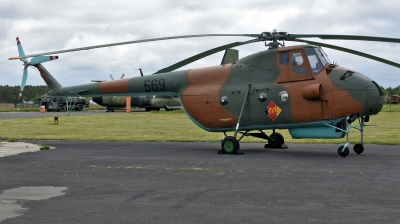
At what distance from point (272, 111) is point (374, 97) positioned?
11.4 ft

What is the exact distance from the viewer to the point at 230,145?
54.0 feet

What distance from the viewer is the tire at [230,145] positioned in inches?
647

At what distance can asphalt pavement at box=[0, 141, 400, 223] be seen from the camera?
7.09 meters

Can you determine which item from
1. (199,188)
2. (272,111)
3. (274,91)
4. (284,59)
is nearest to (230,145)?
(272,111)

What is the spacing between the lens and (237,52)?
64.4 ft

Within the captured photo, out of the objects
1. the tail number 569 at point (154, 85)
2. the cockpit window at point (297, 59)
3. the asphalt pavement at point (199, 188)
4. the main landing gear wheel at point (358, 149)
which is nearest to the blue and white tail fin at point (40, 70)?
the tail number 569 at point (154, 85)

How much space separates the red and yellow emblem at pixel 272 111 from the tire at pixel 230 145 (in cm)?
153

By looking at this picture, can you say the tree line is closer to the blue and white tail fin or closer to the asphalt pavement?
the blue and white tail fin

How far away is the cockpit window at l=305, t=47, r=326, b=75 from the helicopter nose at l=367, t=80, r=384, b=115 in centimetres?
171

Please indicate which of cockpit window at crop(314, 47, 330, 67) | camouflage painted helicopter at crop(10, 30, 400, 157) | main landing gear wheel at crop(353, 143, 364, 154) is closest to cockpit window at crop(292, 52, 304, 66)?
camouflage painted helicopter at crop(10, 30, 400, 157)

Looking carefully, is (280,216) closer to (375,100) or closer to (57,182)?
(57,182)

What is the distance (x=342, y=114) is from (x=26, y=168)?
32.6 feet

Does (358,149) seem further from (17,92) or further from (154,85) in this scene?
(17,92)

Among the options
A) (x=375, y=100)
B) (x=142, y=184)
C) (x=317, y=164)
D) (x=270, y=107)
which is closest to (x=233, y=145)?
(x=270, y=107)
